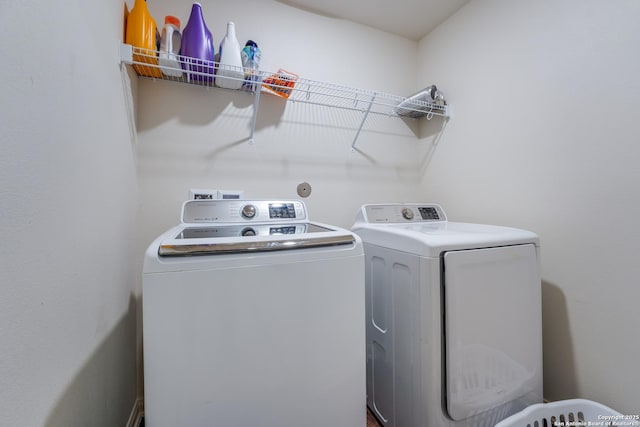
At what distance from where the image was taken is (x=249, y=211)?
1.36m

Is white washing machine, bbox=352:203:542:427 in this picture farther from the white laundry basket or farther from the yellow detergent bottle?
the yellow detergent bottle

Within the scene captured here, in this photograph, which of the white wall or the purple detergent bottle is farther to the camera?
the purple detergent bottle

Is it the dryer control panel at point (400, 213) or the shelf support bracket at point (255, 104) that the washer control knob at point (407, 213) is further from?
the shelf support bracket at point (255, 104)

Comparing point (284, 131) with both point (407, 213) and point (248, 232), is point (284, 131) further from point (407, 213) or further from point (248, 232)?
point (407, 213)

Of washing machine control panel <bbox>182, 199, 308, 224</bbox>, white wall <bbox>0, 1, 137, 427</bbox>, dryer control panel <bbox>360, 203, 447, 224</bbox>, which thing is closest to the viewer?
white wall <bbox>0, 1, 137, 427</bbox>

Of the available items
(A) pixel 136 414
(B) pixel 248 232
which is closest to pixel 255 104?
(B) pixel 248 232

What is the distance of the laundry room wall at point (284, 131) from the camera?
1523 millimetres

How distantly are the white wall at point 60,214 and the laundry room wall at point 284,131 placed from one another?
1.21ft

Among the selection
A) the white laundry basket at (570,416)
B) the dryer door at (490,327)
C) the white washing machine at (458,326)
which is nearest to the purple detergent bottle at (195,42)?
the white washing machine at (458,326)

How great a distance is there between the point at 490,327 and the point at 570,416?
61 cm

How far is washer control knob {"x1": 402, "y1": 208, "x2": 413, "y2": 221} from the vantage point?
169 centimetres

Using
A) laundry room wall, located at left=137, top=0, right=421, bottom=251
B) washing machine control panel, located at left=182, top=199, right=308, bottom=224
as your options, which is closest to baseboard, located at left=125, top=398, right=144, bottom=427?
laundry room wall, located at left=137, top=0, right=421, bottom=251

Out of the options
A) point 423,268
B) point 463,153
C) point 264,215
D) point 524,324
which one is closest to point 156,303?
point 264,215

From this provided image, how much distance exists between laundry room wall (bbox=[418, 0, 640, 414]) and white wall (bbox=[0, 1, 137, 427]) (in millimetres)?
2032
